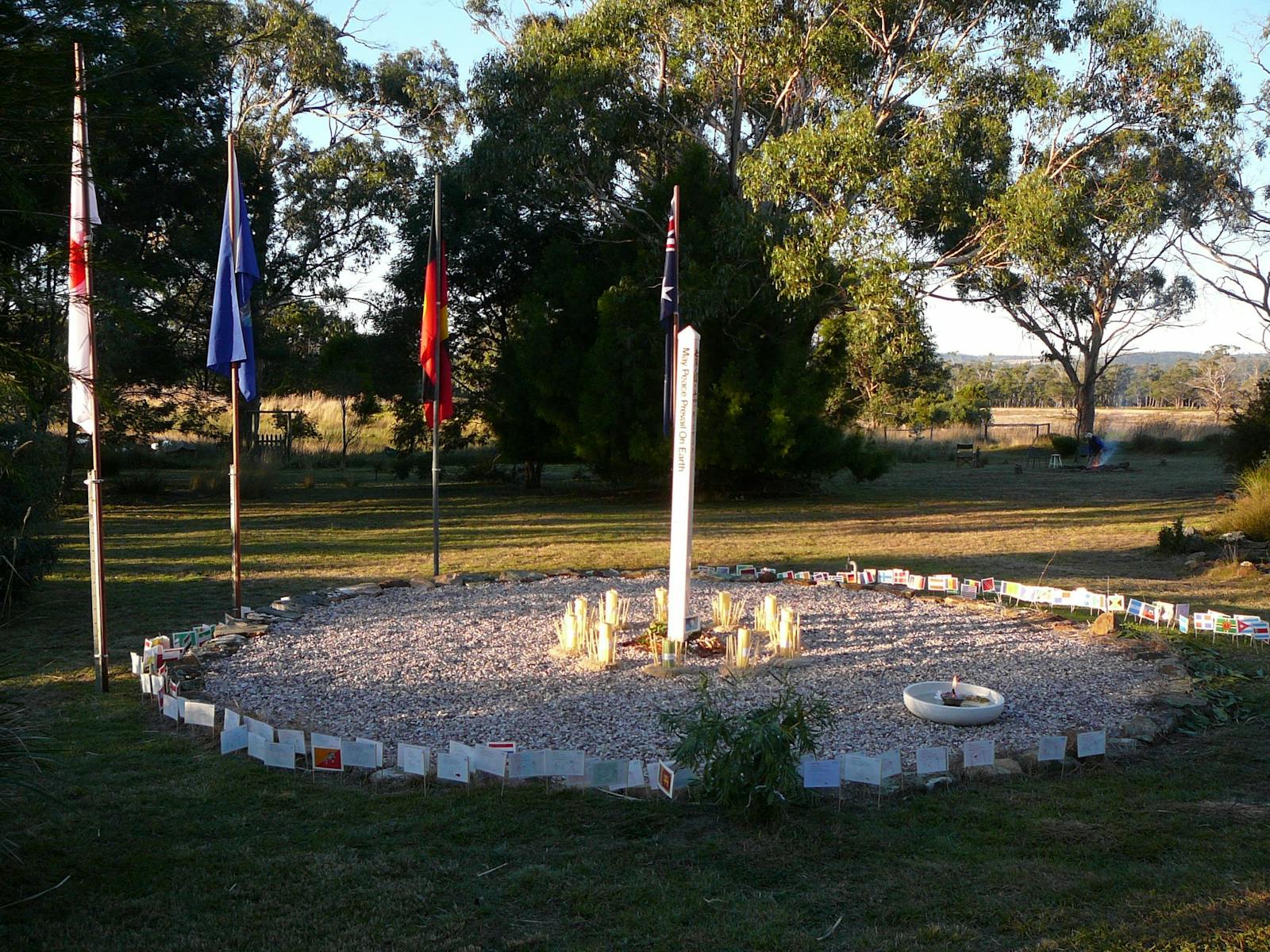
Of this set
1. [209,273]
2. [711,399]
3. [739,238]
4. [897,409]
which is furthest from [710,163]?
[897,409]

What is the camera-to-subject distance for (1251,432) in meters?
17.7

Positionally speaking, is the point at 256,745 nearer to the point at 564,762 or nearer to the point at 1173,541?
the point at 564,762

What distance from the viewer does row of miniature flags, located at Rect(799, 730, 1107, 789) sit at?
4.29 m

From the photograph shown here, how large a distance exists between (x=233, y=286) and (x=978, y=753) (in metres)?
5.77

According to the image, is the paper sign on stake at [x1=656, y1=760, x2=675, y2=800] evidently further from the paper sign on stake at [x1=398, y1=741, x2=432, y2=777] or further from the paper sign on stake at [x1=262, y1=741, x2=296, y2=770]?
the paper sign on stake at [x1=262, y1=741, x2=296, y2=770]

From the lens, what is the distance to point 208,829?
4.05 metres

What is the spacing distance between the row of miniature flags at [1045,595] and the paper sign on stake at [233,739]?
5.99 metres

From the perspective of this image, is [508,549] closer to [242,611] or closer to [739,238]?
[242,611]

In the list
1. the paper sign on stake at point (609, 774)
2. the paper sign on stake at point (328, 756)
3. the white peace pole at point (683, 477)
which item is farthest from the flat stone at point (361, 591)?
the paper sign on stake at point (609, 774)

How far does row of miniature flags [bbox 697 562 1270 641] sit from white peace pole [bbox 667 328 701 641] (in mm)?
3213

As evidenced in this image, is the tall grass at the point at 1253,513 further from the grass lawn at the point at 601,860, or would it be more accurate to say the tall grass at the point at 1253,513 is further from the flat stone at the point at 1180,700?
the flat stone at the point at 1180,700

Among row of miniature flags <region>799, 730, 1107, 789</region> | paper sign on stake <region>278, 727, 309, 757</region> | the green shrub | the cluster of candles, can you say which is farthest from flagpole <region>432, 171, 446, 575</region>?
the green shrub

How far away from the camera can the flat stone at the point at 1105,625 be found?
760cm

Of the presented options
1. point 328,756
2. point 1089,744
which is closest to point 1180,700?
point 1089,744
